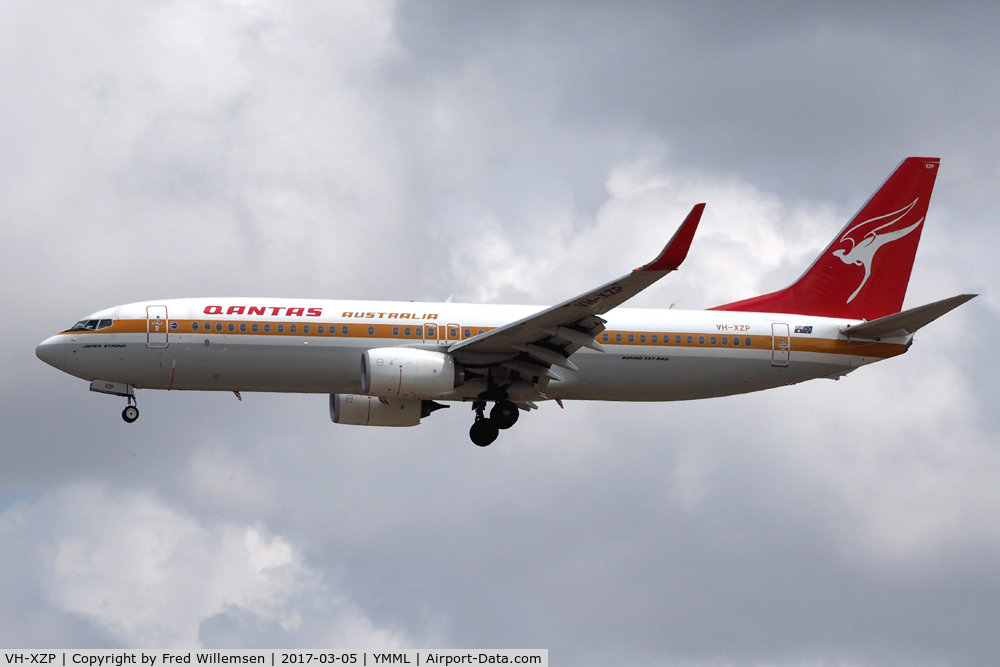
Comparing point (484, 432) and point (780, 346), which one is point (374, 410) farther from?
point (780, 346)

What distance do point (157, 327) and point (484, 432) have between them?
11081 mm

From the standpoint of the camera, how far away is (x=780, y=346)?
45750 millimetres

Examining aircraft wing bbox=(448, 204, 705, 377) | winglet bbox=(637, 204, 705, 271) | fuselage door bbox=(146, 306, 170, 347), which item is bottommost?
winglet bbox=(637, 204, 705, 271)

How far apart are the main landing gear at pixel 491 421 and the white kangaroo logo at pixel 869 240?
14.1 meters

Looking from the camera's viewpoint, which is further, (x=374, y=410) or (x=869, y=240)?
(x=869, y=240)

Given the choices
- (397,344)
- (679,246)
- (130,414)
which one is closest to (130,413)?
(130,414)

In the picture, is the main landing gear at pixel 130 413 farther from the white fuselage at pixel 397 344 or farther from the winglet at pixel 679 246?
the winglet at pixel 679 246

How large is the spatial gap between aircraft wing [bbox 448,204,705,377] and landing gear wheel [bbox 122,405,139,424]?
1030 centimetres

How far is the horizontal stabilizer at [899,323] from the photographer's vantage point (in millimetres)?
42656

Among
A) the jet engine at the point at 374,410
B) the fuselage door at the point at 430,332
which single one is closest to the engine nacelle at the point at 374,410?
the jet engine at the point at 374,410

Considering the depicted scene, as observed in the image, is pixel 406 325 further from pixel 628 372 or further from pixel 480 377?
pixel 628 372

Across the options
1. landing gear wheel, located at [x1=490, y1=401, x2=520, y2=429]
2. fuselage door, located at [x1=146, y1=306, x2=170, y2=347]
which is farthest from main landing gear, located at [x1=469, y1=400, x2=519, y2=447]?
fuselage door, located at [x1=146, y1=306, x2=170, y2=347]

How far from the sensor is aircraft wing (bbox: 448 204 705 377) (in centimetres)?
3847

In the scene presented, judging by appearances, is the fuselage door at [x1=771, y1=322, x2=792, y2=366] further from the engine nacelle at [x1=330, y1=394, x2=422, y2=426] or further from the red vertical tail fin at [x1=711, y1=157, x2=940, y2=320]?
the engine nacelle at [x1=330, y1=394, x2=422, y2=426]
